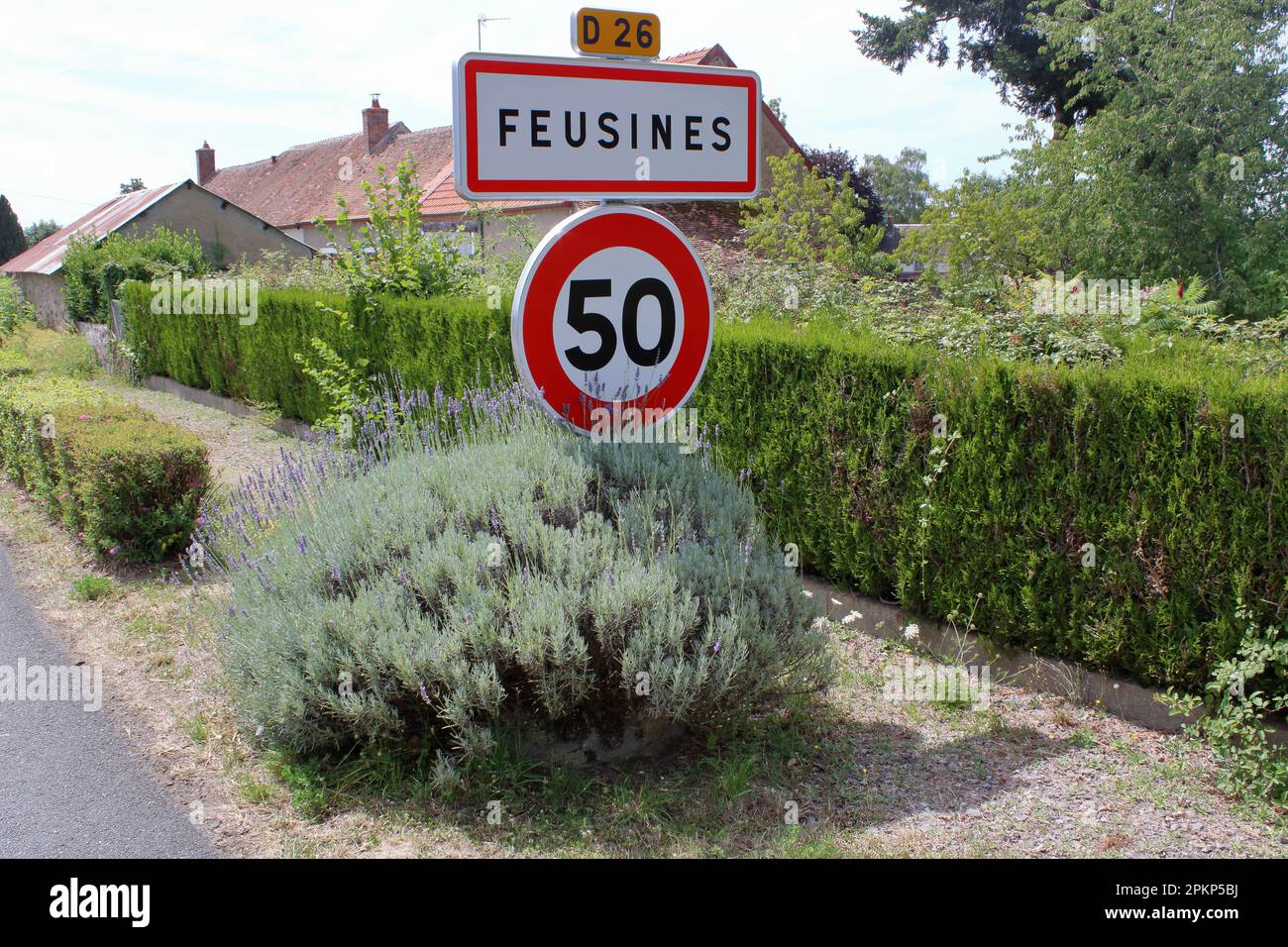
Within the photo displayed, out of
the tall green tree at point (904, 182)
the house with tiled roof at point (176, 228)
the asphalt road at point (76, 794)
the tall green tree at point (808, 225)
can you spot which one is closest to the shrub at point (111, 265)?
the house with tiled roof at point (176, 228)

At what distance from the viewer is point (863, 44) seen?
2861 cm

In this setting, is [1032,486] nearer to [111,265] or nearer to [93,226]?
[111,265]

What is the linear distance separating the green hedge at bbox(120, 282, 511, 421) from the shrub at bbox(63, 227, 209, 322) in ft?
5.74

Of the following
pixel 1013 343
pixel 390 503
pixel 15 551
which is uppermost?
pixel 1013 343

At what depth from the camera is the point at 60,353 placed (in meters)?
20.8

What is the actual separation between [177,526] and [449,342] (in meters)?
3.15

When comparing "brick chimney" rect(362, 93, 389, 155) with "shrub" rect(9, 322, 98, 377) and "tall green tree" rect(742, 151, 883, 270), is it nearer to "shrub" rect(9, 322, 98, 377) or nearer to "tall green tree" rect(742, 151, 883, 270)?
"shrub" rect(9, 322, 98, 377)

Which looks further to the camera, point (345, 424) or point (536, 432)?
point (345, 424)

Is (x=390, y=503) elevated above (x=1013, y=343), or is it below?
below

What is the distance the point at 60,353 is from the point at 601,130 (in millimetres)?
20613

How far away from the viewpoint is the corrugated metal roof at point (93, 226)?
3478 cm

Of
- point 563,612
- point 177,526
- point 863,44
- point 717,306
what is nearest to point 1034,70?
point 863,44

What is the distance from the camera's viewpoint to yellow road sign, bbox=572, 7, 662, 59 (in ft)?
12.4

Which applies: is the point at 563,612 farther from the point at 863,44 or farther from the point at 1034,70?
the point at 863,44
